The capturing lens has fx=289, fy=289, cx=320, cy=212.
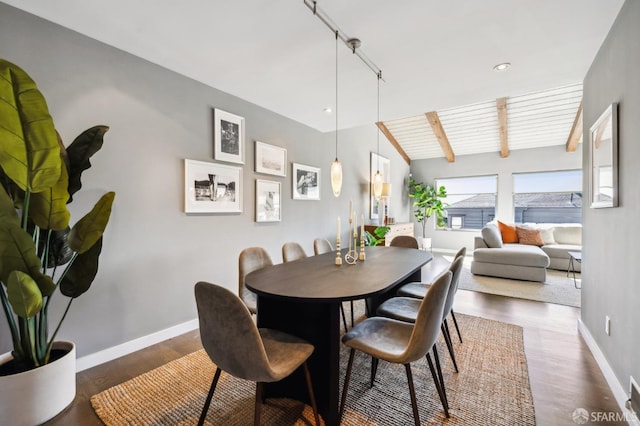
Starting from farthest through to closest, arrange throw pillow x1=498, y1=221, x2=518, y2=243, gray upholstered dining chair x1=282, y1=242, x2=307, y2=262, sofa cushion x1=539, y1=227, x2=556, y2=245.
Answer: throw pillow x1=498, y1=221, x2=518, y2=243 → sofa cushion x1=539, y1=227, x2=556, y2=245 → gray upholstered dining chair x1=282, y1=242, x2=307, y2=262

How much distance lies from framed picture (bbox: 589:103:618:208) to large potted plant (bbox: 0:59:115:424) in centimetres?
318

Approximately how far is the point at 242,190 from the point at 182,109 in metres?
1.01

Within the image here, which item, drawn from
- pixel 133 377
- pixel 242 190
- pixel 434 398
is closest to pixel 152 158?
pixel 242 190

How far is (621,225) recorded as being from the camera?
179 cm

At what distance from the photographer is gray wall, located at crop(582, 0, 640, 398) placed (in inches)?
63.5

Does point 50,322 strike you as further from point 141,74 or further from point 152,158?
point 141,74

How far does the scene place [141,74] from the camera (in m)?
2.49

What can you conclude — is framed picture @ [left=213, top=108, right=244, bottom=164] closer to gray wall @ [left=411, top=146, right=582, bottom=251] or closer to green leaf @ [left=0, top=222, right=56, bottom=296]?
green leaf @ [left=0, top=222, right=56, bottom=296]

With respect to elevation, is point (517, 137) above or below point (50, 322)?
above

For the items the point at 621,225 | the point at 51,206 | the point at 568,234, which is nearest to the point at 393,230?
the point at 568,234

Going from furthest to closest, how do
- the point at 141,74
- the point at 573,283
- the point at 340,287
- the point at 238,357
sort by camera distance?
the point at 573,283 < the point at 141,74 < the point at 340,287 < the point at 238,357

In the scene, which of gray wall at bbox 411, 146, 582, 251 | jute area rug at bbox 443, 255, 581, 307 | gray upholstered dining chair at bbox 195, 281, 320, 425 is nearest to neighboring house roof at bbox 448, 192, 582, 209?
gray wall at bbox 411, 146, 582, 251
